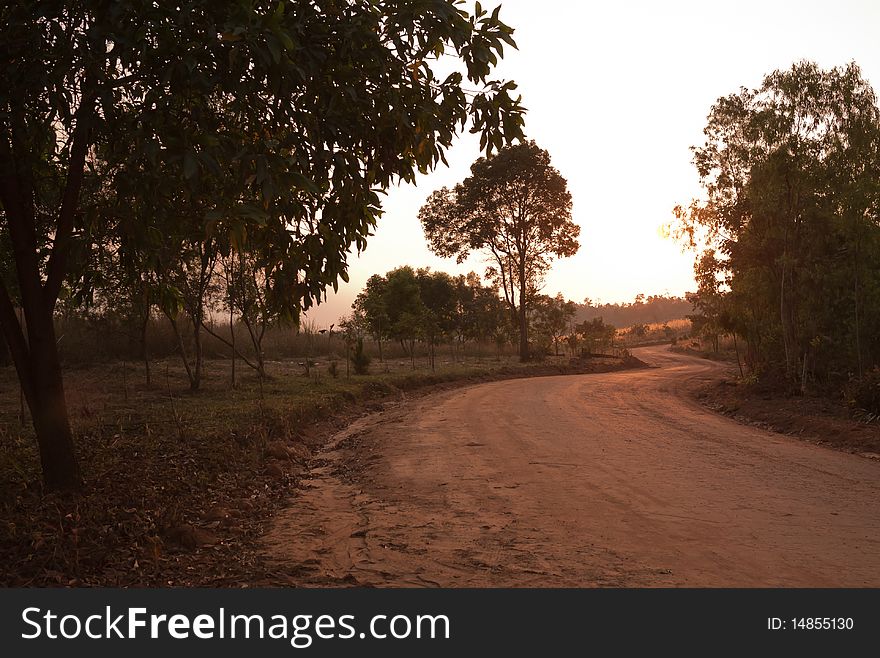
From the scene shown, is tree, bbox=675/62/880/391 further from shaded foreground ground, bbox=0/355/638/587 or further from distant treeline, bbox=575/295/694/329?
Result: distant treeline, bbox=575/295/694/329

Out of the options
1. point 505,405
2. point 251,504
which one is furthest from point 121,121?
point 505,405

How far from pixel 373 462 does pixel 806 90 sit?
15688 mm

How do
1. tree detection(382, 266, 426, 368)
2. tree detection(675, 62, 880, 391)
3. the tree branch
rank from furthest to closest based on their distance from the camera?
1. tree detection(382, 266, 426, 368)
2. tree detection(675, 62, 880, 391)
3. the tree branch

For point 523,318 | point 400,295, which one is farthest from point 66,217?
point 400,295

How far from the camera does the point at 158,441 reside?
37.3 ft

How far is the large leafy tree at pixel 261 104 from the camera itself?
5.07m

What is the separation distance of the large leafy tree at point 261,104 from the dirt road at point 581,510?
2744mm

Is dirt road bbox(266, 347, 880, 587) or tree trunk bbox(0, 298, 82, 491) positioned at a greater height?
tree trunk bbox(0, 298, 82, 491)

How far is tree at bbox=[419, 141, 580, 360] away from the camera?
4344 cm

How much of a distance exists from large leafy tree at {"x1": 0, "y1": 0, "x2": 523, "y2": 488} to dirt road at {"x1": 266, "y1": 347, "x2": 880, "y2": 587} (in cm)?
274

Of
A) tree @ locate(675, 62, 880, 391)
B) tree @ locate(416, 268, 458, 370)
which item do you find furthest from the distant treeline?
tree @ locate(675, 62, 880, 391)

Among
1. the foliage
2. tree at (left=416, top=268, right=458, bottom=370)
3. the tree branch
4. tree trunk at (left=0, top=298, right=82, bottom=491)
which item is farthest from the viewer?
tree at (left=416, top=268, right=458, bottom=370)

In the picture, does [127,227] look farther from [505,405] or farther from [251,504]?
[505,405]

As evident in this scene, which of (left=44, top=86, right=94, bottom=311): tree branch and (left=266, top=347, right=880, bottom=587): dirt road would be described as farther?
(left=44, top=86, right=94, bottom=311): tree branch
